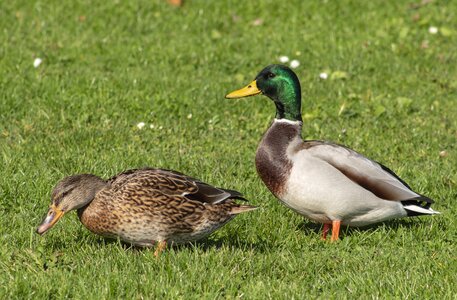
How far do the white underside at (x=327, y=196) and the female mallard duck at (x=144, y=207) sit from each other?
1.57 ft

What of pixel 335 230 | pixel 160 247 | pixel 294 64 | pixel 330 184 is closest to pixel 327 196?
pixel 330 184

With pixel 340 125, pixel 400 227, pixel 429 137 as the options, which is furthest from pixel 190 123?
pixel 400 227

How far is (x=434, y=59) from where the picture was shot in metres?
10.2

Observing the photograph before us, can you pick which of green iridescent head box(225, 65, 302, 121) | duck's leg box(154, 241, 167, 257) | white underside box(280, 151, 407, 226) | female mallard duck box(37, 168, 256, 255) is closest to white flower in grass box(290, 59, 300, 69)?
green iridescent head box(225, 65, 302, 121)

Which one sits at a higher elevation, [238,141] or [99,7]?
[99,7]

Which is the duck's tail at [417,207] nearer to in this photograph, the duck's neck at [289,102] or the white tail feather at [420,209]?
the white tail feather at [420,209]

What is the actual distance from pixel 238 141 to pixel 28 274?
3.40 meters

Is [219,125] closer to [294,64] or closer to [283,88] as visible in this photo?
[294,64]

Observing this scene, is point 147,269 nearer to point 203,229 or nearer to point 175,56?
point 203,229

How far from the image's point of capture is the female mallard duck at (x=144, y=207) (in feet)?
17.2

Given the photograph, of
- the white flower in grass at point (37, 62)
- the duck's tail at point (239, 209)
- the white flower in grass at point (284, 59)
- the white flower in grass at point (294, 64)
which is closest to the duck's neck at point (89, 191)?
the duck's tail at point (239, 209)

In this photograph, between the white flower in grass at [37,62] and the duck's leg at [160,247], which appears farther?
the white flower in grass at [37,62]

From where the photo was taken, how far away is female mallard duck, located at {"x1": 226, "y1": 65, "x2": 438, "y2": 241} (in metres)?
5.81

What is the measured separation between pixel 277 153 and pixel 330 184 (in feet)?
1.37
